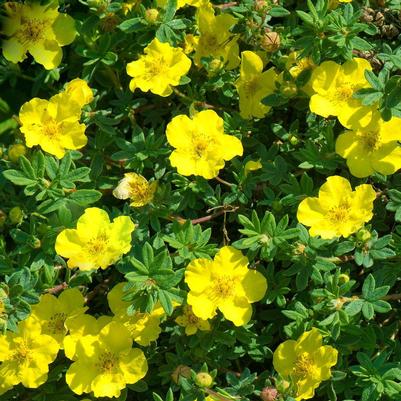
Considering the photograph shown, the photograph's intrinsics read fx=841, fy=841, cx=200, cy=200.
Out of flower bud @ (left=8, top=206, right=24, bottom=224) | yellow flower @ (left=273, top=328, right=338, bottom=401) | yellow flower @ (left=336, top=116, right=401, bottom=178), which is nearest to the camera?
yellow flower @ (left=273, top=328, right=338, bottom=401)

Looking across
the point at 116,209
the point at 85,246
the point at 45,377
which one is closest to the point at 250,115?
the point at 116,209

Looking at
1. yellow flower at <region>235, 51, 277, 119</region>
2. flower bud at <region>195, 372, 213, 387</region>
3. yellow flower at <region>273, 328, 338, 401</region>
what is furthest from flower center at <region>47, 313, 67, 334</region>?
yellow flower at <region>235, 51, 277, 119</region>

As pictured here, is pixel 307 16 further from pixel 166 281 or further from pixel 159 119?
pixel 166 281

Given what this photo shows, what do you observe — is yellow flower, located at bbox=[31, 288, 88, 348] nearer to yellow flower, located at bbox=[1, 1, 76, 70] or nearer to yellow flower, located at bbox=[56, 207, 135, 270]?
yellow flower, located at bbox=[56, 207, 135, 270]

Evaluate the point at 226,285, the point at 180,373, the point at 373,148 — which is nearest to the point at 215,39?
the point at 373,148

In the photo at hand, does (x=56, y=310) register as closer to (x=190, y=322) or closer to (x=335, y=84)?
(x=190, y=322)

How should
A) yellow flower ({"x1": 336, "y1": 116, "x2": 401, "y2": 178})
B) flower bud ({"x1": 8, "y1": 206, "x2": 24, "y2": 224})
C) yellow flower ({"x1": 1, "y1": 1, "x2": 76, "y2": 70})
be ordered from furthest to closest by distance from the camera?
yellow flower ({"x1": 1, "y1": 1, "x2": 76, "y2": 70}), flower bud ({"x1": 8, "y1": 206, "x2": 24, "y2": 224}), yellow flower ({"x1": 336, "y1": 116, "x2": 401, "y2": 178})
